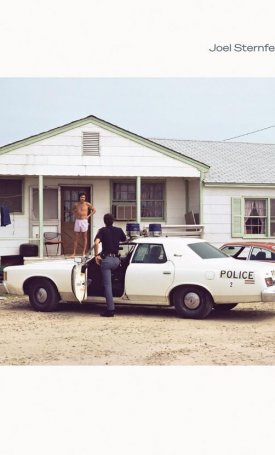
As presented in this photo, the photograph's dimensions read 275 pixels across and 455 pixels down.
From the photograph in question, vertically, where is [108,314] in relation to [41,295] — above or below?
below

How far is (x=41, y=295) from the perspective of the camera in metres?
10.3

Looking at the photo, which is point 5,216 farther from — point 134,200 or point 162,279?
point 162,279

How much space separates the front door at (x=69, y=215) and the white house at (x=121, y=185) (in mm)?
26

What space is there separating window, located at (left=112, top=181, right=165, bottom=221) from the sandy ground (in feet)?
19.6

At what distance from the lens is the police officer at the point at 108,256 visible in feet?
31.3

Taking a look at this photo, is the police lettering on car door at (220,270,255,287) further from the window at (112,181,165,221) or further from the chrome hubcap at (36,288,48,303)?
the window at (112,181,165,221)

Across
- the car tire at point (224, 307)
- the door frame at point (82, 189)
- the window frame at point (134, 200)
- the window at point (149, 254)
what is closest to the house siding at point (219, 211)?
the window frame at point (134, 200)

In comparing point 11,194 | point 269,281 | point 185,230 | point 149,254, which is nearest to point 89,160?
point 11,194

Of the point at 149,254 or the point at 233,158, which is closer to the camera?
the point at 149,254

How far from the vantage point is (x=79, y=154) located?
1538 cm

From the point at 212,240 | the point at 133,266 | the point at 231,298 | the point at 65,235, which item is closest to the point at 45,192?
the point at 65,235

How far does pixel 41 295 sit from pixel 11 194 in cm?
639

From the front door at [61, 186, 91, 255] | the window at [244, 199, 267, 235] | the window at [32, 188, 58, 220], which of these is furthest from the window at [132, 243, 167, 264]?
the window at [244, 199, 267, 235]

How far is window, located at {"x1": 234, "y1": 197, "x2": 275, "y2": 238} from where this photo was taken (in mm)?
16672
